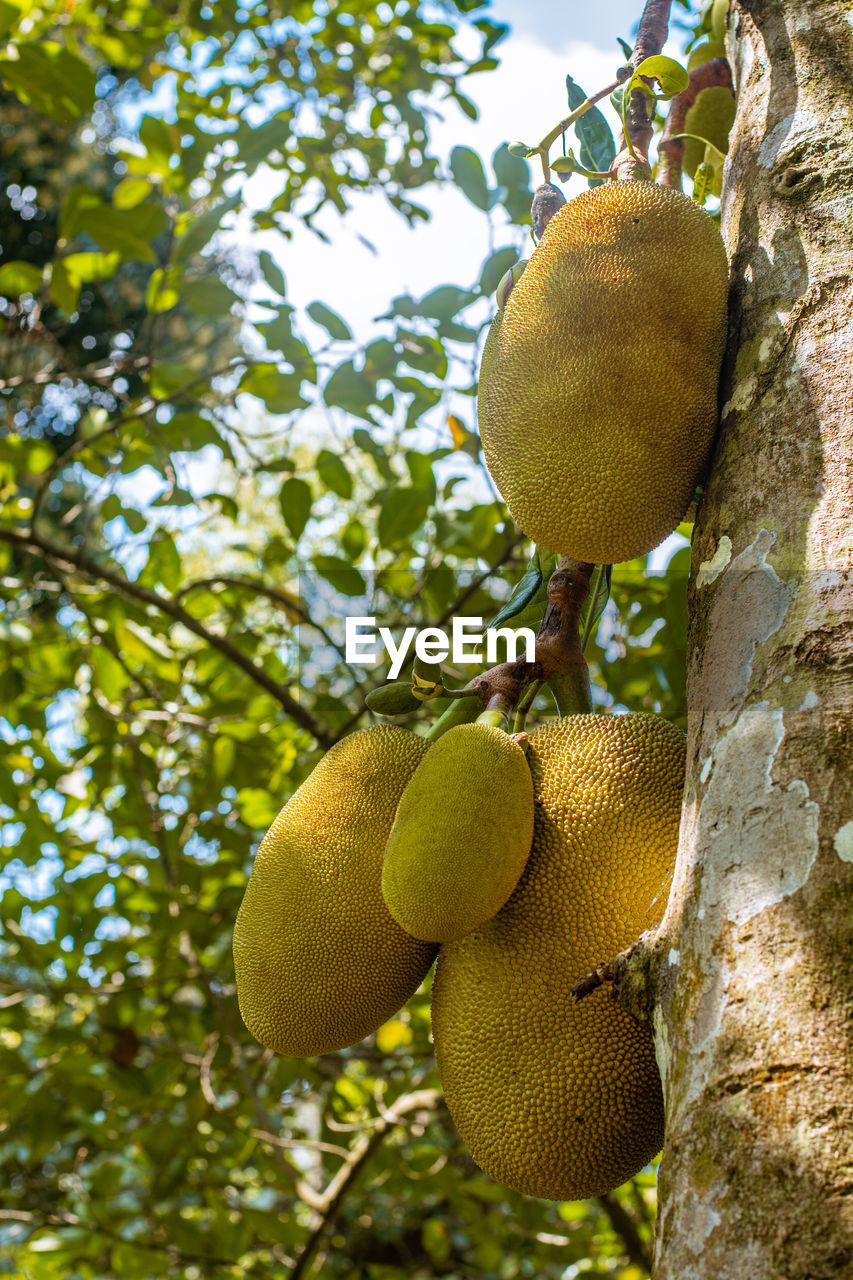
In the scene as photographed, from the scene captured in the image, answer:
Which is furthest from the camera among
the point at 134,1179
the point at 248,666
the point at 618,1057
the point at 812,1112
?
the point at 134,1179

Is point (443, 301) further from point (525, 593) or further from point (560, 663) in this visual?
point (560, 663)

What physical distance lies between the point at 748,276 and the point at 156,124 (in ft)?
4.63

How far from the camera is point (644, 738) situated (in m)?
0.78

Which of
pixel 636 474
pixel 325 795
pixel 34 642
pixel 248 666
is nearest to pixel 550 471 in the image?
pixel 636 474

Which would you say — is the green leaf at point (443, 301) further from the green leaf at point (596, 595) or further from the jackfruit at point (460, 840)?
the jackfruit at point (460, 840)

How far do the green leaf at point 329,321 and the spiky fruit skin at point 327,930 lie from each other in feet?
3.62

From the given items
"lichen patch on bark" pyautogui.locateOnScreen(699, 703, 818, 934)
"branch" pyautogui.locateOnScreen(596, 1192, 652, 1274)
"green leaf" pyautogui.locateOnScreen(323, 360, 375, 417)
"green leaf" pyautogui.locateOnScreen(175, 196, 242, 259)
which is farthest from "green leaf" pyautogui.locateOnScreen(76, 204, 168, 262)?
"branch" pyautogui.locateOnScreen(596, 1192, 652, 1274)

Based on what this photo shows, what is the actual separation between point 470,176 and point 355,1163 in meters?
1.83

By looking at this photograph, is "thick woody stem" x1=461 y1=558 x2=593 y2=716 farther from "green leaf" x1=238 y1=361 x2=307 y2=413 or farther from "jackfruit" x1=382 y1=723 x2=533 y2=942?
"green leaf" x1=238 y1=361 x2=307 y2=413

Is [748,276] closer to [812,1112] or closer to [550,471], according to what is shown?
[550,471]

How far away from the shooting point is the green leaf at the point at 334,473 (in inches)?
72.2

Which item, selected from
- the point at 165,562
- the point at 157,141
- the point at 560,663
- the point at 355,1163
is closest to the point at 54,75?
the point at 157,141

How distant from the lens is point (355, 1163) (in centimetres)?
187

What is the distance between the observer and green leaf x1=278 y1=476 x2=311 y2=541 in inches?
68.9
